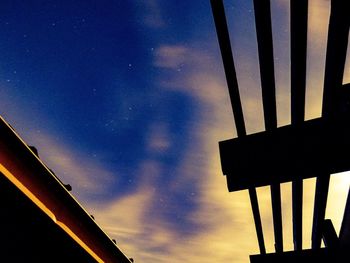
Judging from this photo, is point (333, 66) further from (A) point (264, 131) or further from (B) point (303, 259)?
(B) point (303, 259)

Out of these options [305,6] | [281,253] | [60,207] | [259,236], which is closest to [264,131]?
[305,6]

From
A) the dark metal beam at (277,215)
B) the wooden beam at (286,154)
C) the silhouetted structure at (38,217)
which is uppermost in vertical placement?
the dark metal beam at (277,215)

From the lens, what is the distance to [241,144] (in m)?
3.24

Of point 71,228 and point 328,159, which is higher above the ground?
point 328,159

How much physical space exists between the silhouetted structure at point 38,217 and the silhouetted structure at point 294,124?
1776 millimetres

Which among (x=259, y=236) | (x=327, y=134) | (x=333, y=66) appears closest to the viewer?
(x=333, y=66)

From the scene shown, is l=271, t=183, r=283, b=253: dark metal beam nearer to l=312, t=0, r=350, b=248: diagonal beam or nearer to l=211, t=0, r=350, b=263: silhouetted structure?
l=211, t=0, r=350, b=263: silhouetted structure

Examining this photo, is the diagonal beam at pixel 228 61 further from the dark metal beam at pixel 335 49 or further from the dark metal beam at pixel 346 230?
the dark metal beam at pixel 346 230

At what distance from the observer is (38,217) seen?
113 inches

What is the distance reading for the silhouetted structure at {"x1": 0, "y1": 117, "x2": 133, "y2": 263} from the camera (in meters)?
2.50

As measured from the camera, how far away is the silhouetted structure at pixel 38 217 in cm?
250

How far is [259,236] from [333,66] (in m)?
3.98

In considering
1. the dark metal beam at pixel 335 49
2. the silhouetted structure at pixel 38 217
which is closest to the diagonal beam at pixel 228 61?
the dark metal beam at pixel 335 49

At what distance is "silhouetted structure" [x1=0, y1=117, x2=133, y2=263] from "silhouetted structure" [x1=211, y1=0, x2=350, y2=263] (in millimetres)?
1776
